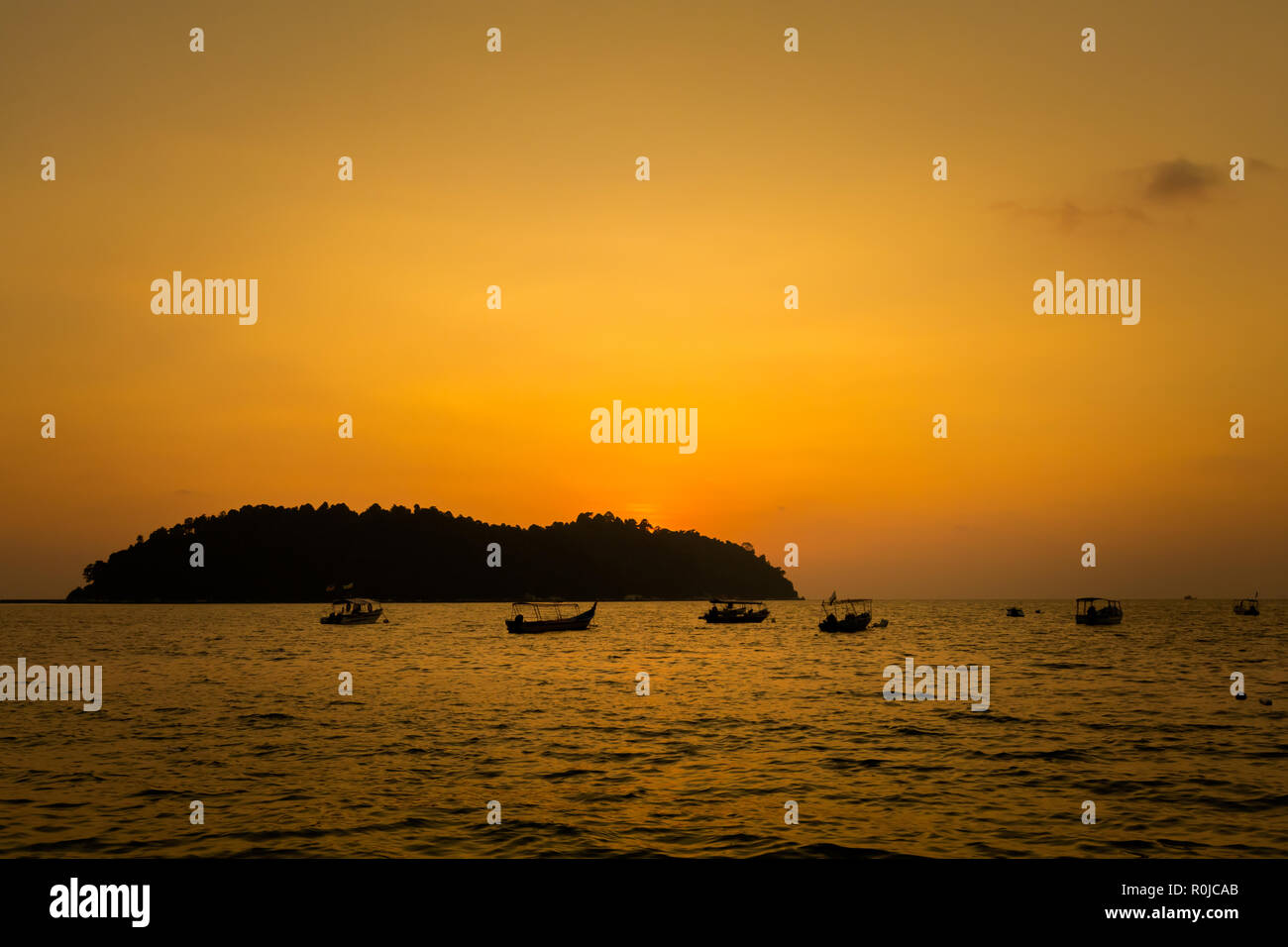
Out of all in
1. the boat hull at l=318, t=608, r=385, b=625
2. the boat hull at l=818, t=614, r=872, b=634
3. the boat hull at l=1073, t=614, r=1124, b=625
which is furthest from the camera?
the boat hull at l=318, t=608, r=385, b=625

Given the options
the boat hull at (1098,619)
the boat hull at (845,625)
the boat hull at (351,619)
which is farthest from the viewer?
the boat hull at (351,619)

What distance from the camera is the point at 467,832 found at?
21.7 m

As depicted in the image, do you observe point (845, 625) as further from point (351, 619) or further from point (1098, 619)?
point (351, 619)

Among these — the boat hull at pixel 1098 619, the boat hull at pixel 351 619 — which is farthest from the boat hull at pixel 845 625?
the boat hull at pixel 351 619

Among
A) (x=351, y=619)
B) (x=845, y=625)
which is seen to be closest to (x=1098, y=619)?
(x=845, y=625)

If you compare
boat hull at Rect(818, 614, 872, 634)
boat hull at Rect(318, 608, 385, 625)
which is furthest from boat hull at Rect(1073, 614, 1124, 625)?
boat hull at Rect(318, 608, 385, 625)

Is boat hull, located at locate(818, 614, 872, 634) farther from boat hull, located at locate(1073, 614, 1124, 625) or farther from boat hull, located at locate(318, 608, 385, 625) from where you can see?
boat hull, located at locate(318, 608, 385, 625)

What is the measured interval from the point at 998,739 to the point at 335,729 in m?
27.6

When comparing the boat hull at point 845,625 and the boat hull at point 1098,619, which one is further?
the boat hull at point 1098,619

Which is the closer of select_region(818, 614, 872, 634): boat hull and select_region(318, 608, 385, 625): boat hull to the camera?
select_region(818, 614, 872, 634): boat hull

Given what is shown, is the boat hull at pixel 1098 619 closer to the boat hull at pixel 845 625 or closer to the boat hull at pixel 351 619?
the boat hull at pixel 845 625
